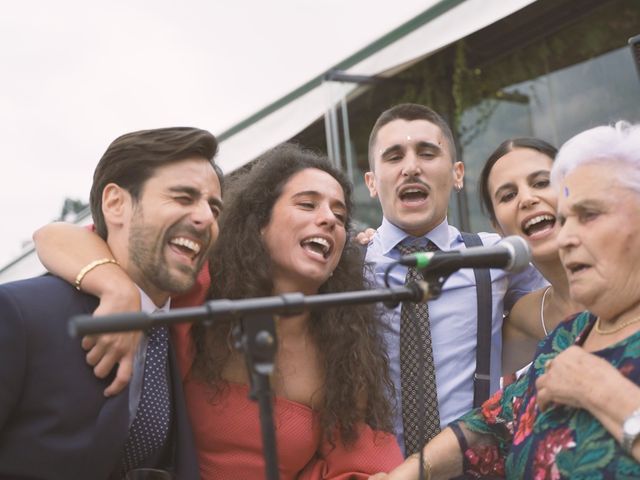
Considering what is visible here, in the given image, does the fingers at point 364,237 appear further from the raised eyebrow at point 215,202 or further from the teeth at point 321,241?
the raised eyebrow at point 215,202

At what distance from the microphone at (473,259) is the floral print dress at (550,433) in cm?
42

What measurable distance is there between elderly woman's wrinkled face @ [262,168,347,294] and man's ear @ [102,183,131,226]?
25.3 inches

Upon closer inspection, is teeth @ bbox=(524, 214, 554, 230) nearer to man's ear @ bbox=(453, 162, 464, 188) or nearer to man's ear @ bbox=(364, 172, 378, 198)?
man's ear @ bbox=(453, 162, 464, 188)

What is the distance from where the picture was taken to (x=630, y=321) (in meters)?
1.86

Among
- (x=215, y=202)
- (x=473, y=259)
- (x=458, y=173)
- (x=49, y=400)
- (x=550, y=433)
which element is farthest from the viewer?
(x=458, y=173)

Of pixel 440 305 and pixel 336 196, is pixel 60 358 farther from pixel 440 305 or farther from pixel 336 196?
pixel 440 305

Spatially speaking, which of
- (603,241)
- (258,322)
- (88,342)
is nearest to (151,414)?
(88,342)

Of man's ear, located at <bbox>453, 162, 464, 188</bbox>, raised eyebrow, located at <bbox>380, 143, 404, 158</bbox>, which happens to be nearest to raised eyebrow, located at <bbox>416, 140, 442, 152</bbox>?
raised eyebrow, located at <bbox>380, 143, 404, 158</bbox>

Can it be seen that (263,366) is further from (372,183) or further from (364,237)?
(372,183)

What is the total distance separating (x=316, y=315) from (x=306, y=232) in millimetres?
347

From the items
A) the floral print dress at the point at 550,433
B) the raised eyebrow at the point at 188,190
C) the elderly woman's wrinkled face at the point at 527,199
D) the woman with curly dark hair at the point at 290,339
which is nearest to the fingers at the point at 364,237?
the woman with curly dark hair at the point at 290,339

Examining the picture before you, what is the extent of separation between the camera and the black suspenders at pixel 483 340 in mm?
2799

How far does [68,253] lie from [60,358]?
1.30 feet

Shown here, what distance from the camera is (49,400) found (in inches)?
78.3
